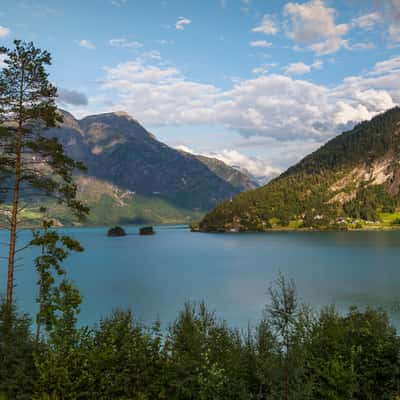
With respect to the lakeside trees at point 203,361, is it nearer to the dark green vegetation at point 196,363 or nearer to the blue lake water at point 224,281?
the dark green vegetation at point 196,363

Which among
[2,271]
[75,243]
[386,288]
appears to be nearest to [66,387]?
[75,243]

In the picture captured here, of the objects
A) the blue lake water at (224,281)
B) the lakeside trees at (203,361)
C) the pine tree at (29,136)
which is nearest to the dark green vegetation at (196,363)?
the lakeside trees at (203,361)

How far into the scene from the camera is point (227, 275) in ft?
292

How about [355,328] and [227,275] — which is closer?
[355,328]

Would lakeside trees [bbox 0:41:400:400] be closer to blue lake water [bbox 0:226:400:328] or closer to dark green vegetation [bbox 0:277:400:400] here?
dark green vegetation [bbox 0:277:400:400]

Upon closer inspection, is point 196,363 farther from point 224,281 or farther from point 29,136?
point 224,281

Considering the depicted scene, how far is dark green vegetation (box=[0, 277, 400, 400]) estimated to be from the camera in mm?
16922

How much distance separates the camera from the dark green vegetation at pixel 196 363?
16.9 metres

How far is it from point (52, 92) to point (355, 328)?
80.8 ft

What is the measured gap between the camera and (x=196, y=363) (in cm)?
1864

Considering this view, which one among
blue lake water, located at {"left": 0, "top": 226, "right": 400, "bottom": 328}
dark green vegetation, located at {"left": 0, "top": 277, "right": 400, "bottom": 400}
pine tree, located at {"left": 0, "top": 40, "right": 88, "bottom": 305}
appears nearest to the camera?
dark green vegetation, located at {"left": 0, "top": 277, "right": 400, "bottom": 400}

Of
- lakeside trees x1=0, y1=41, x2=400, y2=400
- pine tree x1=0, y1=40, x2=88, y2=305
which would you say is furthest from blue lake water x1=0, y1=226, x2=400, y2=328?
lakeside trees x1=0, y1=41, x2=400, y2=400

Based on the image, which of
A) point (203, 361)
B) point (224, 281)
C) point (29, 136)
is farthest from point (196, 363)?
point (224, 281)

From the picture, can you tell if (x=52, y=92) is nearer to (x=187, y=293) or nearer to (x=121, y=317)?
(x=121, y=317)
